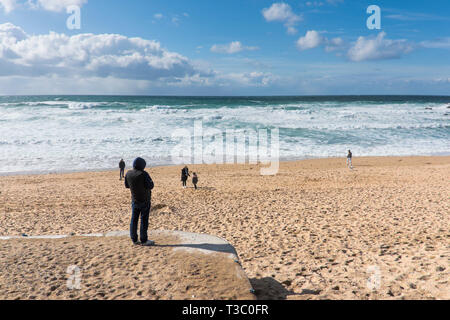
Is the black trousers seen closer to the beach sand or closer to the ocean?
the beach sand

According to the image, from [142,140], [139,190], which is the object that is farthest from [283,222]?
[142,140]

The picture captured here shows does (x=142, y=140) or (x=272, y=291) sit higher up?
(x=142, y=140)

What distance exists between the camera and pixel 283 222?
8969 mm

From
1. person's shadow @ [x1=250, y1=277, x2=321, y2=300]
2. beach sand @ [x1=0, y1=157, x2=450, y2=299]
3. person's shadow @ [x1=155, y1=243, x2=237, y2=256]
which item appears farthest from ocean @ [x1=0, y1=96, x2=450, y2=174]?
person's shadow @ [x1=250, y1=277, x2=321, y2=300]

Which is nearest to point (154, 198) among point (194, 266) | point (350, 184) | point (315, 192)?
point (315, 192)

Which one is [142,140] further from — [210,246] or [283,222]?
[210,246]

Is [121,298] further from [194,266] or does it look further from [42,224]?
[42,224]

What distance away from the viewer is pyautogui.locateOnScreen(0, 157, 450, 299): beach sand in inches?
193

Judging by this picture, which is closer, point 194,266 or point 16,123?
point 194,266

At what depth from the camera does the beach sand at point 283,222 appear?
489cm

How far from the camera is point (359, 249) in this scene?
676 cm

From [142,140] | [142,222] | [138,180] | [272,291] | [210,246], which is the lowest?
[272,291]
